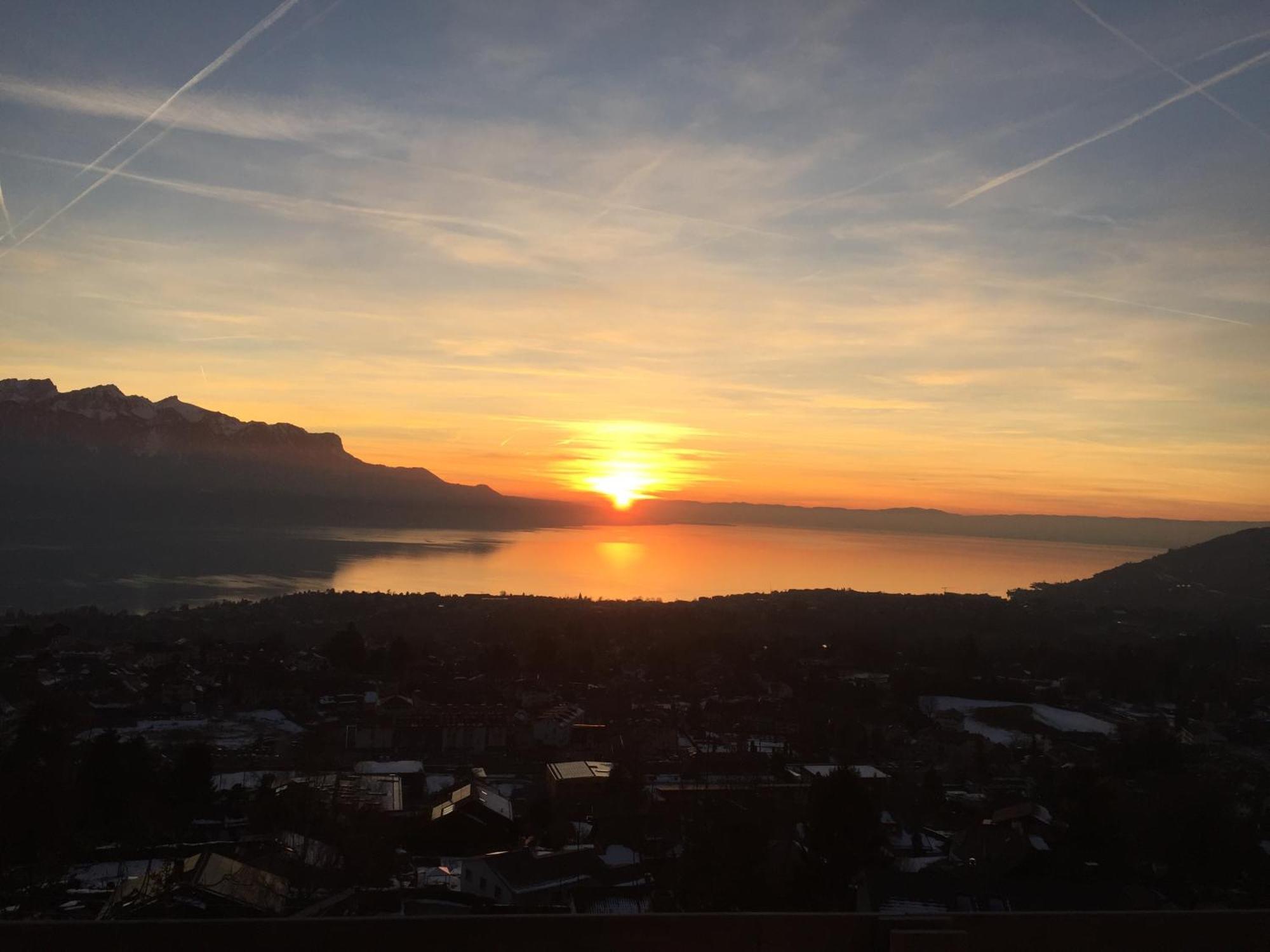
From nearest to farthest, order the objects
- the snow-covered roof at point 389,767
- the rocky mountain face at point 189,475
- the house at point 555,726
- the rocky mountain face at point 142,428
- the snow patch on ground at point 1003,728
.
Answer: the snow-covered roof at point 389,767 < the house at point 555,726 < the snow patch on ground at point 1003,728 < the rocky mountain face at point 189,475 < the rocky mountain face at point 142,428

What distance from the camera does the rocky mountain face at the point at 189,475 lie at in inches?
1599

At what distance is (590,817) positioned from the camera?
625 cm

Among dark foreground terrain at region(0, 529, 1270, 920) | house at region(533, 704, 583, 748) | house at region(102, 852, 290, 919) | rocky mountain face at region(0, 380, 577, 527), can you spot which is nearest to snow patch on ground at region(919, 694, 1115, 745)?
dark foreground terrain at region(0, 529, 1270, 920)

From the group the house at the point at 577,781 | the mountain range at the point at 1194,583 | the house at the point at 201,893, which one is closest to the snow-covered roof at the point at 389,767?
the house at the point at 577,781

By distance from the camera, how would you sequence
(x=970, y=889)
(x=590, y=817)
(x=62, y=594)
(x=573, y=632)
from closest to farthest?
(x=970, y=889) < (x=590, y=817) < (x=573, y=632) < (x=62, y=594)

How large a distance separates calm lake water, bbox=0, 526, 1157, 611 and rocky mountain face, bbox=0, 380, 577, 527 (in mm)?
3925

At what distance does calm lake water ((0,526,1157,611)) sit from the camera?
2430 cm

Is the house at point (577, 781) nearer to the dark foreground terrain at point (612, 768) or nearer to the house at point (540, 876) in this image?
the dark foreground terrain at point (612, 768)

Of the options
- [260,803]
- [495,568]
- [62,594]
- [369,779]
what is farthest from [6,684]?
[495,568]

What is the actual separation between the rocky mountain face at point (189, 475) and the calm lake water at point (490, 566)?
155 inches

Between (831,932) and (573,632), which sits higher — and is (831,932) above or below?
above

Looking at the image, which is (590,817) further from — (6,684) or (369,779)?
(6,684)

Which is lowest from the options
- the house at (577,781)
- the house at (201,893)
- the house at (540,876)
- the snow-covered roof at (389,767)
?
the snow-covered roof at (389,767)

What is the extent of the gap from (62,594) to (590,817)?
763 inches
